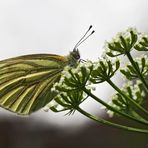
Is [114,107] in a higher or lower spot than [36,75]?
lower

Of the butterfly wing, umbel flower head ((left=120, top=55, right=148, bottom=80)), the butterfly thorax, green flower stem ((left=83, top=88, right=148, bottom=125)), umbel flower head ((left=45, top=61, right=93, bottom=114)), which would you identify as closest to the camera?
green flower stem ((left=83, top=88, right=148, bottom=125))

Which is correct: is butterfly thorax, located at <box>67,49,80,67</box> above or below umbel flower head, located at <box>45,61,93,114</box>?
above

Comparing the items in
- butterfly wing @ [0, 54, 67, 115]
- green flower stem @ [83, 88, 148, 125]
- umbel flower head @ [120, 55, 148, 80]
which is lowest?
green flower stem @ [83, 88, 148, 125]

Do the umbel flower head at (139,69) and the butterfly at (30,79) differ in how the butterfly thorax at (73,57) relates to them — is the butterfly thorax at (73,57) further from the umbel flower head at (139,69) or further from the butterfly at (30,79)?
the umbel flower head at (139,69)

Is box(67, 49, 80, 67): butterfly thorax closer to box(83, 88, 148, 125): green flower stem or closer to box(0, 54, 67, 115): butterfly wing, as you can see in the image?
box(0, 54, 67, 115): butterfly wing

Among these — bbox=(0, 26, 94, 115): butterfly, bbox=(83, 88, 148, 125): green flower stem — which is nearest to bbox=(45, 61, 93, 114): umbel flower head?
bbox=(83, 88, 148, 125): green flower stem

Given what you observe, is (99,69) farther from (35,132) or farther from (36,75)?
(35,132)

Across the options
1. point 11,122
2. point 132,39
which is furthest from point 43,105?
point 11,122

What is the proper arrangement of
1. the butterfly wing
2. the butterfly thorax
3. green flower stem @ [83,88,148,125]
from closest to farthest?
green flower stem @ [83,88,148,125], the butterfly thorax, the butterfly wing
